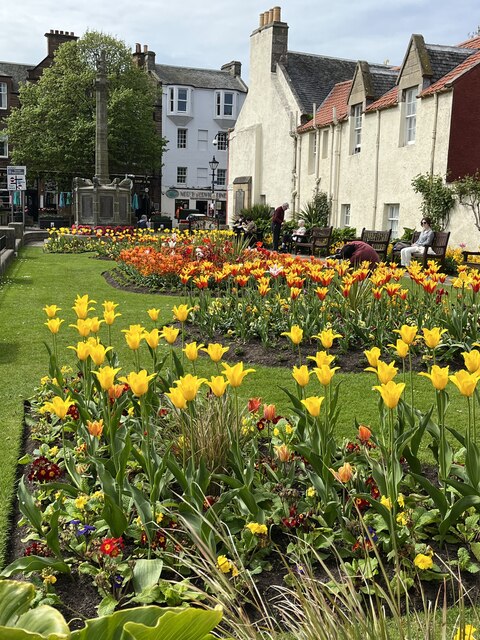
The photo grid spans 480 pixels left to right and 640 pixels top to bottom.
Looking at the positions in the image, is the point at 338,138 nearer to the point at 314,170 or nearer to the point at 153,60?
the point at 314,170

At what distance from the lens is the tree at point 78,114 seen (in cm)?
4503

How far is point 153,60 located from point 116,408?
2438 inches

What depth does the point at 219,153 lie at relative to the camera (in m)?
63.6

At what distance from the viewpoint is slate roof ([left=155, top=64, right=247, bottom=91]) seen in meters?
60.7

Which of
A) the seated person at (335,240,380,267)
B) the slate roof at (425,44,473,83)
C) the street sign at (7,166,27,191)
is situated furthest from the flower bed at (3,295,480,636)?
the street sign at (7,166,27,191)

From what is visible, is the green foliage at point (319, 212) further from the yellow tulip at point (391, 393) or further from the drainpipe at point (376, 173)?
the yellow tulip at point (391, 393)

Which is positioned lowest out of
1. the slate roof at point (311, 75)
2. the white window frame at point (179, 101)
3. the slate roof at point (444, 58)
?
the slate roof at point (444, 58)

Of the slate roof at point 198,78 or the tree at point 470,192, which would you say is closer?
the tree at point 470,192

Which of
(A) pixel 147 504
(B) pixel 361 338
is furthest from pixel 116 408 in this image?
(B) pixel 361 338

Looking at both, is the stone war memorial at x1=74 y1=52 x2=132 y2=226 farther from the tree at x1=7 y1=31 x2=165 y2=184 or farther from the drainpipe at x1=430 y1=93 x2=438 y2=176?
the tree at x1=7 y1=31 x2=165 y2=184

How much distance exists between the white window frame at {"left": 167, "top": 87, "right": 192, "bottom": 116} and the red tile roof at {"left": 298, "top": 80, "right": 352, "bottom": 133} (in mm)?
31870

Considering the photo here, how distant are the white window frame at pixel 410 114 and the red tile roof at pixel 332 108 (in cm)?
436

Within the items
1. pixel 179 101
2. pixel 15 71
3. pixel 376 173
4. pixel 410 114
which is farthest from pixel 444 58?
pixel 15 71

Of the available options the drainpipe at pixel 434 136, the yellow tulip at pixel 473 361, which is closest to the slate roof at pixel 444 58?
the drainpipe at pixel 434 136
